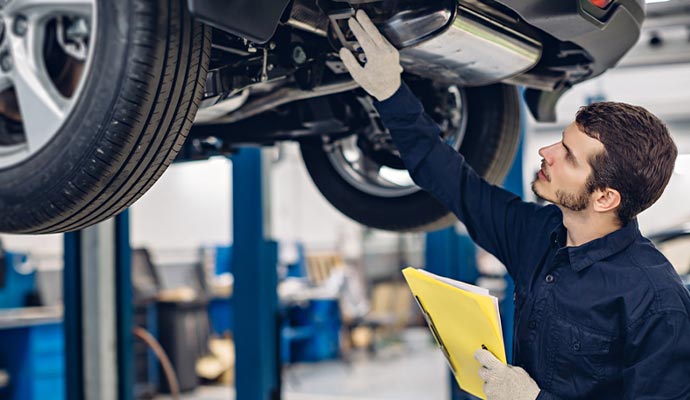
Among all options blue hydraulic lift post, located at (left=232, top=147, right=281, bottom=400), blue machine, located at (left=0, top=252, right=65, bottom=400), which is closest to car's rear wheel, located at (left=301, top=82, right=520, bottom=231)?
blue hydraulic lift post, located at (left=232, top=147, right=281, bottom=400)

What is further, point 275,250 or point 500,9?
point 275,250

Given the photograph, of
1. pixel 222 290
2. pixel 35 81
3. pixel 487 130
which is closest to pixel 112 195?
pixel 35 81

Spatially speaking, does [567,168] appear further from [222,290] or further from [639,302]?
[222,290]

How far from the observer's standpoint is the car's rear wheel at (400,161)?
2002mm

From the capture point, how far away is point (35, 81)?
1191 mm

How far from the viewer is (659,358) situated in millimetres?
1259

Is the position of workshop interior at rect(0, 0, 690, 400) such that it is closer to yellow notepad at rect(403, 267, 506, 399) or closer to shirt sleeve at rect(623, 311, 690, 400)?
yellow notepad at rect(403, 267, 506, 399)

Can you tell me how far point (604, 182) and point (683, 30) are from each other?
2987 millimetres

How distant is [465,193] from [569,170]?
0.86ft

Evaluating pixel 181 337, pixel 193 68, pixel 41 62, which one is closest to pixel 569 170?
pixel 193 68

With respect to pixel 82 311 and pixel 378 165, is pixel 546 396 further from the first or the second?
pixel 82 311

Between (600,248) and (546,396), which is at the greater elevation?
(600,248)

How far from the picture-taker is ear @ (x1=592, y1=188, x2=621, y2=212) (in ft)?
4.59

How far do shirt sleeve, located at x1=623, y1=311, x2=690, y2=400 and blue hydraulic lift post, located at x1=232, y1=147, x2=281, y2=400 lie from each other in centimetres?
207
